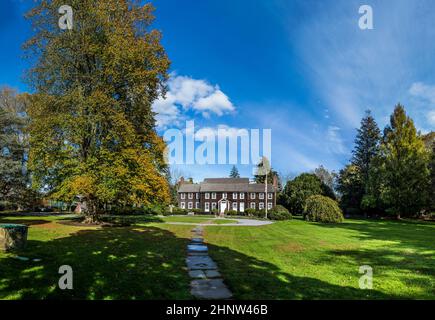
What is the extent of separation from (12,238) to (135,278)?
5087 mm

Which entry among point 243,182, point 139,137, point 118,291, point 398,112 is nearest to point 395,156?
point 398,112

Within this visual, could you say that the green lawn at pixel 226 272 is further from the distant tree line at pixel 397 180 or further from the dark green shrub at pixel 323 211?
the distant tree line at pixel 397 180

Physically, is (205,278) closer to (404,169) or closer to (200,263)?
(200,263)

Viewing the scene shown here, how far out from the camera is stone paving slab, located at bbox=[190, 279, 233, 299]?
5.63 metres

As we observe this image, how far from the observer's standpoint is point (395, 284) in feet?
21.8

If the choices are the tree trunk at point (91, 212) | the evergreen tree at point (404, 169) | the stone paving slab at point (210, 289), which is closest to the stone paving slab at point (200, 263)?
the stone paving slab at point (210, 289)

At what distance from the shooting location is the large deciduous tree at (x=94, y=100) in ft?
61.3

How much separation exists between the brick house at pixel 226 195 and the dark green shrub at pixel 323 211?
26372 millimetres

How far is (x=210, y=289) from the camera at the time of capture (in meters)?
6.08

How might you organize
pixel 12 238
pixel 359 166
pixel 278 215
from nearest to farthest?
1. pixel 12 238
2. pixel 278 215
3. pixel 359 166

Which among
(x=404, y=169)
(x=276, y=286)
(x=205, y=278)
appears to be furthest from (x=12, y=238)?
(x=404, y=169)

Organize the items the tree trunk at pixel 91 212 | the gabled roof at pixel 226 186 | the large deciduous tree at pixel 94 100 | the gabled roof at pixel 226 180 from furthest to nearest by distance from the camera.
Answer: the gabled roof at pixel 226 180, the gabled roof at pixel 226 186, the tree trunk at pixel 91 212, the large deciduous tree at pixel 94 100

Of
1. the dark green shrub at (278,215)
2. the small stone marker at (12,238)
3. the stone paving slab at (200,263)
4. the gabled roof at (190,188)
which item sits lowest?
the dark green shrub at (278,215)

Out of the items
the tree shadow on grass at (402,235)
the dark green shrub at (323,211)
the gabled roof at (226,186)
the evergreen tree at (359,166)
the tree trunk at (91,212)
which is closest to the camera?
the tree shadow on grass at (402,235)
